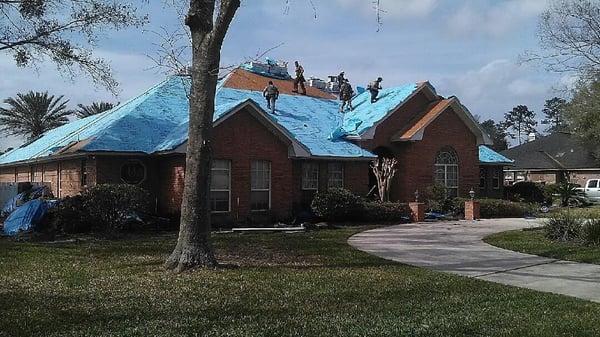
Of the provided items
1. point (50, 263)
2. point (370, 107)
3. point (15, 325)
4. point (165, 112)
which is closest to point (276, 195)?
point (165, 112)

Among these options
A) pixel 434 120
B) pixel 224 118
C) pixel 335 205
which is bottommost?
pixel 335 205

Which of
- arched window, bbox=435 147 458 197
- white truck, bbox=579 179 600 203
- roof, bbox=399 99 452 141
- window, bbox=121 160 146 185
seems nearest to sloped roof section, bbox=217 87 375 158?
roof, bbox=399 99 452 141

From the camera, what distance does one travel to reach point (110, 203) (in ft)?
57.8

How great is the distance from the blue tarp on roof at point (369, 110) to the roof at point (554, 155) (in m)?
24.3

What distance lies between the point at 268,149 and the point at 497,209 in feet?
36.9

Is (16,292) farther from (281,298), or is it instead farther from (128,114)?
(128,114)

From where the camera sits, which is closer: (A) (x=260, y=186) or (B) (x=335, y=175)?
(A) (x=260, y=186)

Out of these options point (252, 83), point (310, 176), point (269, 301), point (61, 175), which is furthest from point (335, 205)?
point (252, 83)

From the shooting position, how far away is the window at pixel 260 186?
22609 mm

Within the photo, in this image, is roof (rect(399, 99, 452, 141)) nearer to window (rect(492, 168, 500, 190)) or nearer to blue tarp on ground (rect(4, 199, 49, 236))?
window (rect(492, 168, 500, 190))

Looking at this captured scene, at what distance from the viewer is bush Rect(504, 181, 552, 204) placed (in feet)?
112

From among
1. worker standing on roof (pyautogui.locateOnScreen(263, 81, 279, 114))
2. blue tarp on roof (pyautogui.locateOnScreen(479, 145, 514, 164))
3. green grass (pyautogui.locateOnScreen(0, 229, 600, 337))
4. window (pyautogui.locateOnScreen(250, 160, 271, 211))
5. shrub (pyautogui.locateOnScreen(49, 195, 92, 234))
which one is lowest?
green grass (pyautogui.locateOnScreen(0, 229, 600, 337))

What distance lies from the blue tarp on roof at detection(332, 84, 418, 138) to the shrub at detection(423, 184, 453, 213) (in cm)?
398

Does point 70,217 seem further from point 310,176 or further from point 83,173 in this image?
point 310,176
